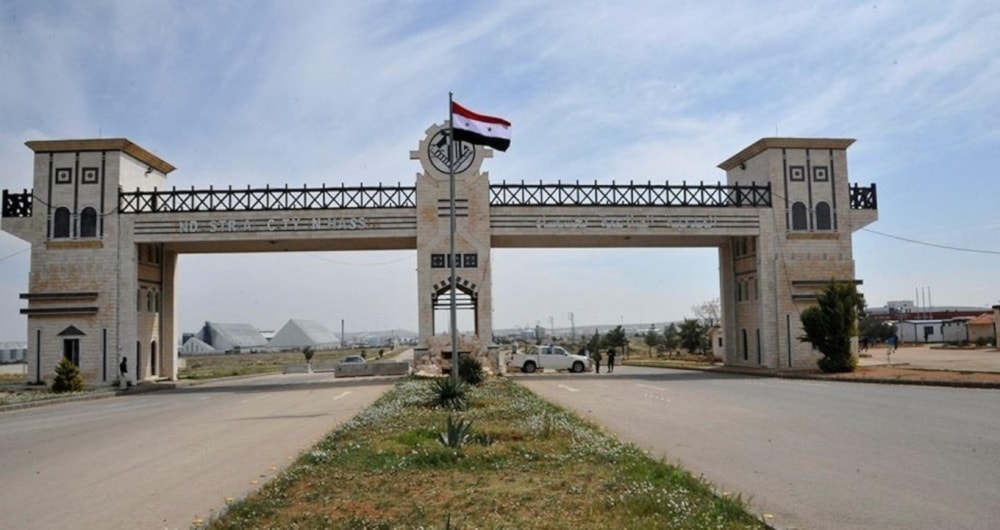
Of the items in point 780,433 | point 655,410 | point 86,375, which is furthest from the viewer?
point 86,375

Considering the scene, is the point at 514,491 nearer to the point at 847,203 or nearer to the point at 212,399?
the point at 212,399

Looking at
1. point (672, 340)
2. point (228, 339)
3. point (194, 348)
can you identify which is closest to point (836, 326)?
point (672, 340)

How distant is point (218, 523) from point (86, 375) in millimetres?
30303

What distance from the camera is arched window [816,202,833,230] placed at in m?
35.8

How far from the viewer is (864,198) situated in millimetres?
36469

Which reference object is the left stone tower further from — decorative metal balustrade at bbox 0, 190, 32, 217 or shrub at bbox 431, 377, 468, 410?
shrub at bbox 431, 377, 468, 410

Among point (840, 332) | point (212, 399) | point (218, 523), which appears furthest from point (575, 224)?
point (218, 523)

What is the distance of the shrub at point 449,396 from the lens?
17.3m

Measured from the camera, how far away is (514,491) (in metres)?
7.96

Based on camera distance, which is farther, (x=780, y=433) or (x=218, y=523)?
(x=780, y=433)

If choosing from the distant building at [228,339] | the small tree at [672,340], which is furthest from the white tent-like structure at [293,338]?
the small tree at [672,340]

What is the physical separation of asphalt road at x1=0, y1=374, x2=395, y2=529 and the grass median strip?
0.70 m

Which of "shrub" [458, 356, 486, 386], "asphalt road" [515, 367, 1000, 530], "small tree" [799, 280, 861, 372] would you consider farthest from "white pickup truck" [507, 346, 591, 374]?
"asphalt road" [515, 367, 1000, 530]

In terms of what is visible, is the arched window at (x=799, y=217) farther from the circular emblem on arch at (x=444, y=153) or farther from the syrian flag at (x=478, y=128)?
the syrian flag at (x=478, y=128)
